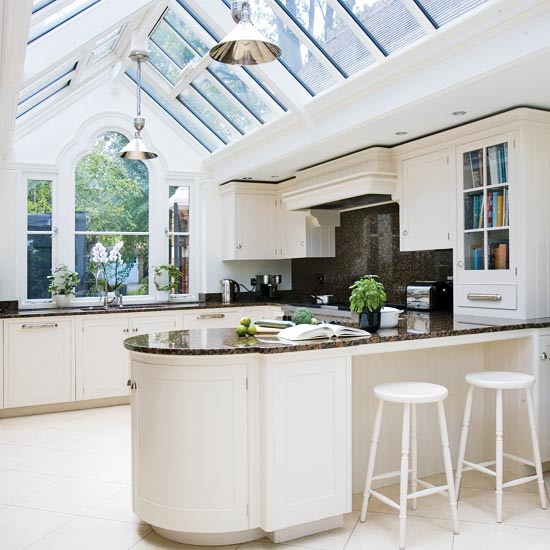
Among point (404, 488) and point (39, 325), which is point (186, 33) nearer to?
point (39, 325)

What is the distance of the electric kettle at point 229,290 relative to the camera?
251 inches

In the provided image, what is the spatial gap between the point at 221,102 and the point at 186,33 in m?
0.78

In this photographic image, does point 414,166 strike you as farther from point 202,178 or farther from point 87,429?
point 87,429

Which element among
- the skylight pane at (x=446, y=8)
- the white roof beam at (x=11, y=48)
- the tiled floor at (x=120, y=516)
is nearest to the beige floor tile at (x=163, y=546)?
the tiled floor at (x=120, y=516)

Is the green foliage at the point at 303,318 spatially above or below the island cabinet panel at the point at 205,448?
above

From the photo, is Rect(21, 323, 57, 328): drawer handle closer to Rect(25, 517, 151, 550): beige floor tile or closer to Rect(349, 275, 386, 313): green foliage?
Rect(25, 517, 151, 550): beige floor tile

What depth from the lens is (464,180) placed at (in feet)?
13.3

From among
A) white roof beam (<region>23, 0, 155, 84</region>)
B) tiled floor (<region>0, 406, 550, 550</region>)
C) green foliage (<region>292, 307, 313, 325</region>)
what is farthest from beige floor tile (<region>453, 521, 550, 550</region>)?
white roof beam (<region>23, 0, 155, 84</region>)

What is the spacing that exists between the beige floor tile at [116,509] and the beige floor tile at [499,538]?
1595 millimetres

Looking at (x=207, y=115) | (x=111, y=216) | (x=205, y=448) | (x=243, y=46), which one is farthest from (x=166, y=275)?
(x=243, y=46)

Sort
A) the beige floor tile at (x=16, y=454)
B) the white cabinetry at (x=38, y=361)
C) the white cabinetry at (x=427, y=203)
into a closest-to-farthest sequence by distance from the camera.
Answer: the beige floor tile at (x=16, y=454) → the white cabinetry at (x=427, y=203) → the white cabinetry at (x=38, y=361)

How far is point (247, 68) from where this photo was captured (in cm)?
479

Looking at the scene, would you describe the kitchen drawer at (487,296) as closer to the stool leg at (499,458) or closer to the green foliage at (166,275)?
the stool leg at (499,458)

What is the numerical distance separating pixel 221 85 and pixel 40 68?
185 centimetres
